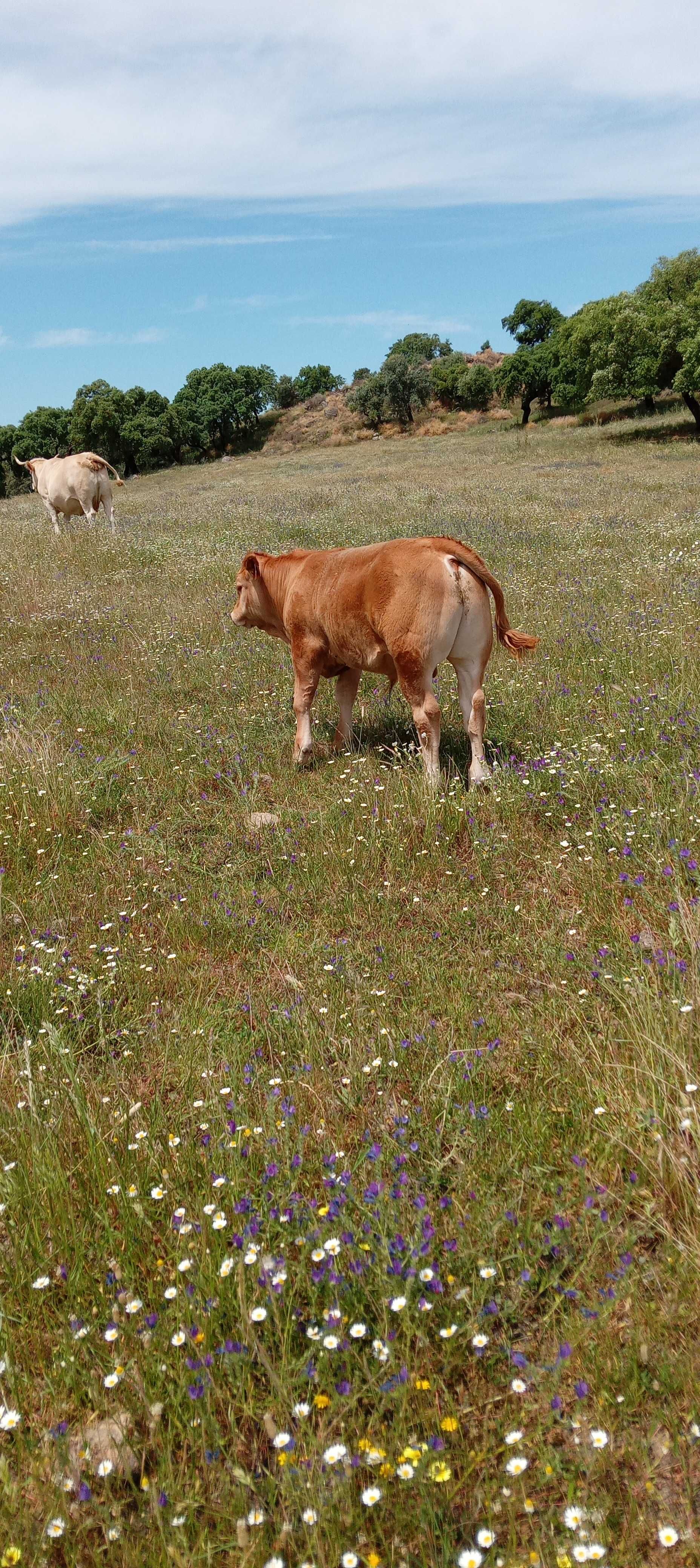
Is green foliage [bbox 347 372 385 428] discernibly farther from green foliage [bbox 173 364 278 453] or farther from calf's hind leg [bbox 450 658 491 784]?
calf's hind leg [bbox 450 658 491 784]

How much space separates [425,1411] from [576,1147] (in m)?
0.99

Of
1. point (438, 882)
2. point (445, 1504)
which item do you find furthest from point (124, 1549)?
point (438, 882)

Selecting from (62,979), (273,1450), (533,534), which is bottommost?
(273,1450)

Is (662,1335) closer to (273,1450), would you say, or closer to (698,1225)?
(698,1225)

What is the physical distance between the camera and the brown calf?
5980 millimetres

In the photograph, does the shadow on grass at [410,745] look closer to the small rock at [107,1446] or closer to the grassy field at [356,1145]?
the grassy field at [356,1145]

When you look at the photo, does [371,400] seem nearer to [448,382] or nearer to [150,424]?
[448,382]

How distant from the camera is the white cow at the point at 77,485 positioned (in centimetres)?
1989

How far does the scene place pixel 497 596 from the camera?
20.3 ft

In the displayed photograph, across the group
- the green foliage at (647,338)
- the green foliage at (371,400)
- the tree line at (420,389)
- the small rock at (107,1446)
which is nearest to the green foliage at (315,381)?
the tree line at (420,389)

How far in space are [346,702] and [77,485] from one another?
50.1 feet

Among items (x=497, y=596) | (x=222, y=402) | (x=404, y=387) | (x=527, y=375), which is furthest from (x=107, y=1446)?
(x=222, y=402)

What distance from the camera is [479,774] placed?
6047 millimetres

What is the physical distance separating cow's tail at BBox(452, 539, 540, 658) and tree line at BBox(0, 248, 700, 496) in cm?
4418
